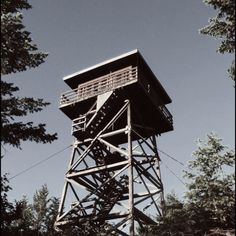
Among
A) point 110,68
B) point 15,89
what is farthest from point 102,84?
point 15,89

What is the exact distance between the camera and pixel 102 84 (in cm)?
2005

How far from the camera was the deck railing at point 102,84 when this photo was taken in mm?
18734

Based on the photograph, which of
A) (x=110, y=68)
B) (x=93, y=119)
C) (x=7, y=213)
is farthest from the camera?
(x=110, y=68)

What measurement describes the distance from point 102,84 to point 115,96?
1.79 meters

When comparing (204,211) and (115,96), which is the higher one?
(115,96)

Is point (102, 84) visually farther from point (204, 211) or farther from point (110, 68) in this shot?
point (204, 211)

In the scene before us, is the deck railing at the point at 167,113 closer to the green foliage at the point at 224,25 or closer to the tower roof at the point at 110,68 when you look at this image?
the tower roof at the point at 110,68

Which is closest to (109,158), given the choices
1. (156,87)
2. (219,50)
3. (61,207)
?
(61,207)

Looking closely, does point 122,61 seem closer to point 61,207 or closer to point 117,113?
point 117,113

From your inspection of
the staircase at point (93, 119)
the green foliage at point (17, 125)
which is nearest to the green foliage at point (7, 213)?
the green foliage at point (17, 125)

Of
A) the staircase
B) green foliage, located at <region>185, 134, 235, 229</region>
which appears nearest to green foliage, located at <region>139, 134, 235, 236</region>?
green foliage, located at <region>185, 134, 235, 229</region>

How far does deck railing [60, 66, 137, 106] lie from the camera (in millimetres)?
18734

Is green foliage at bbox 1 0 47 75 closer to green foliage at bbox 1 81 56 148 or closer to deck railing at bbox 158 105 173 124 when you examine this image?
green foliage at bbox 1 81 56 148

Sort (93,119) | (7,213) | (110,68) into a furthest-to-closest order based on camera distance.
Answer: (110,68) < (93,119) < (7,213)
